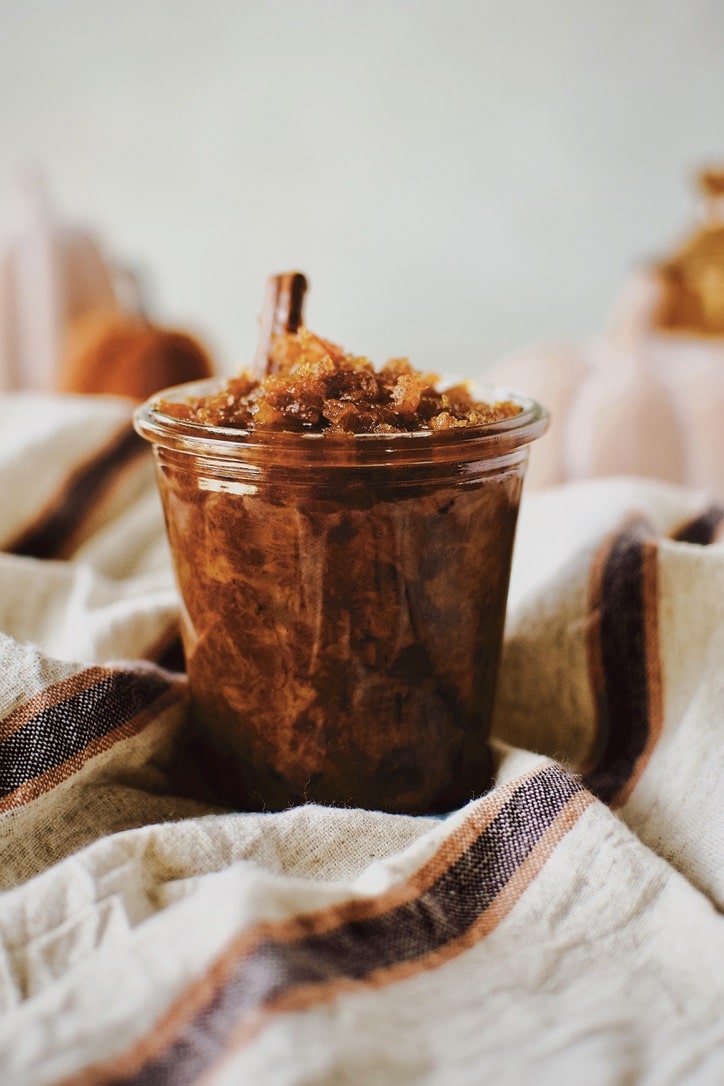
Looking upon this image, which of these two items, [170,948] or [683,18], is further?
[683,18]

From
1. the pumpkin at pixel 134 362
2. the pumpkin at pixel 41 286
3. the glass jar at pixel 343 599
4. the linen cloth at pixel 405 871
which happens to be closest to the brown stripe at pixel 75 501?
the linen cloth at pixel 405 871

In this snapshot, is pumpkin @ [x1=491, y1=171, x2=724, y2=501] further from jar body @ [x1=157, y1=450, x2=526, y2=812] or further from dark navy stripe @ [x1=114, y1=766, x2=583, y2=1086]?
dark navy stripe @ [x1=114, y1=766, x2=583, y2=1086]

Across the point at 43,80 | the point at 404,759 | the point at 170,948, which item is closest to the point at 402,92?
the point at 43,80

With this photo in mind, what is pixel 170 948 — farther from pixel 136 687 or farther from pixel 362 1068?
pixel 136 687

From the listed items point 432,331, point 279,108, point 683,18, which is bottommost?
point 432,331

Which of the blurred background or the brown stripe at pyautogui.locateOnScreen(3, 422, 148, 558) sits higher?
the blurred background

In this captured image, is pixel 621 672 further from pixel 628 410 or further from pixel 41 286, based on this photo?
pixel 41 286

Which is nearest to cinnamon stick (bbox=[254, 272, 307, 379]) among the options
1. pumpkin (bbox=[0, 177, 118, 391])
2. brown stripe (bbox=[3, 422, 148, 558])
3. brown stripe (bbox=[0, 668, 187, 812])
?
brown stripe (bbox=[0, 668, 187, 812])
